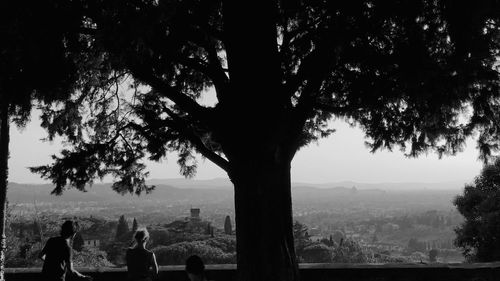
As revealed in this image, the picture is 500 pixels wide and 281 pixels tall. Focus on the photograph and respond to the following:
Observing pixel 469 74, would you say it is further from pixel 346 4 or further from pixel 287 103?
pixel 287 103

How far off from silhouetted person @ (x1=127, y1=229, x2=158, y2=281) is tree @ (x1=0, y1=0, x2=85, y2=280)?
1.88 m

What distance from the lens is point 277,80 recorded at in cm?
662

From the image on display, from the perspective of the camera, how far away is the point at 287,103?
271 inches

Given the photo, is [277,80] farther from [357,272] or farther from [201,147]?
[357,272]

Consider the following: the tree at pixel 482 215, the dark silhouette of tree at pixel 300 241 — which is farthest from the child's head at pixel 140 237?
the dark silhouette of tree at pixel 300 241

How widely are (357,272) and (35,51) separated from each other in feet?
18.0

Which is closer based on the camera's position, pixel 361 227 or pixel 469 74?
pixel 469 74

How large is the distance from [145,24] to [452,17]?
3111mm

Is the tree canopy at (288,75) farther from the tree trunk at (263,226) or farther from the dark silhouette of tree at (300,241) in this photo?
the dark silhouette of tree at (300,241)

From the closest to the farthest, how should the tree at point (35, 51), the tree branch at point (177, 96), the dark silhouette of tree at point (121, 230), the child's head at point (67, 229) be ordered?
1. the tree at point (35, 51)
2. the child's head at point (67, 229)
3. the tree branch at point (177, 96)
4. the dark silhouette of tree at point (121, 230)

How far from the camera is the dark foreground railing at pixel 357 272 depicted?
7422 millimetres

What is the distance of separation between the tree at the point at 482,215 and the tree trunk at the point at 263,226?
11.4 meters

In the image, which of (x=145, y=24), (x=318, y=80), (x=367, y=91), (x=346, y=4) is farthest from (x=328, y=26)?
(x=145, y=24)

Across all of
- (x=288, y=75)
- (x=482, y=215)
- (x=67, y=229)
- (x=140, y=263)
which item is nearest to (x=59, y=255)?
(x=67, y=229)
